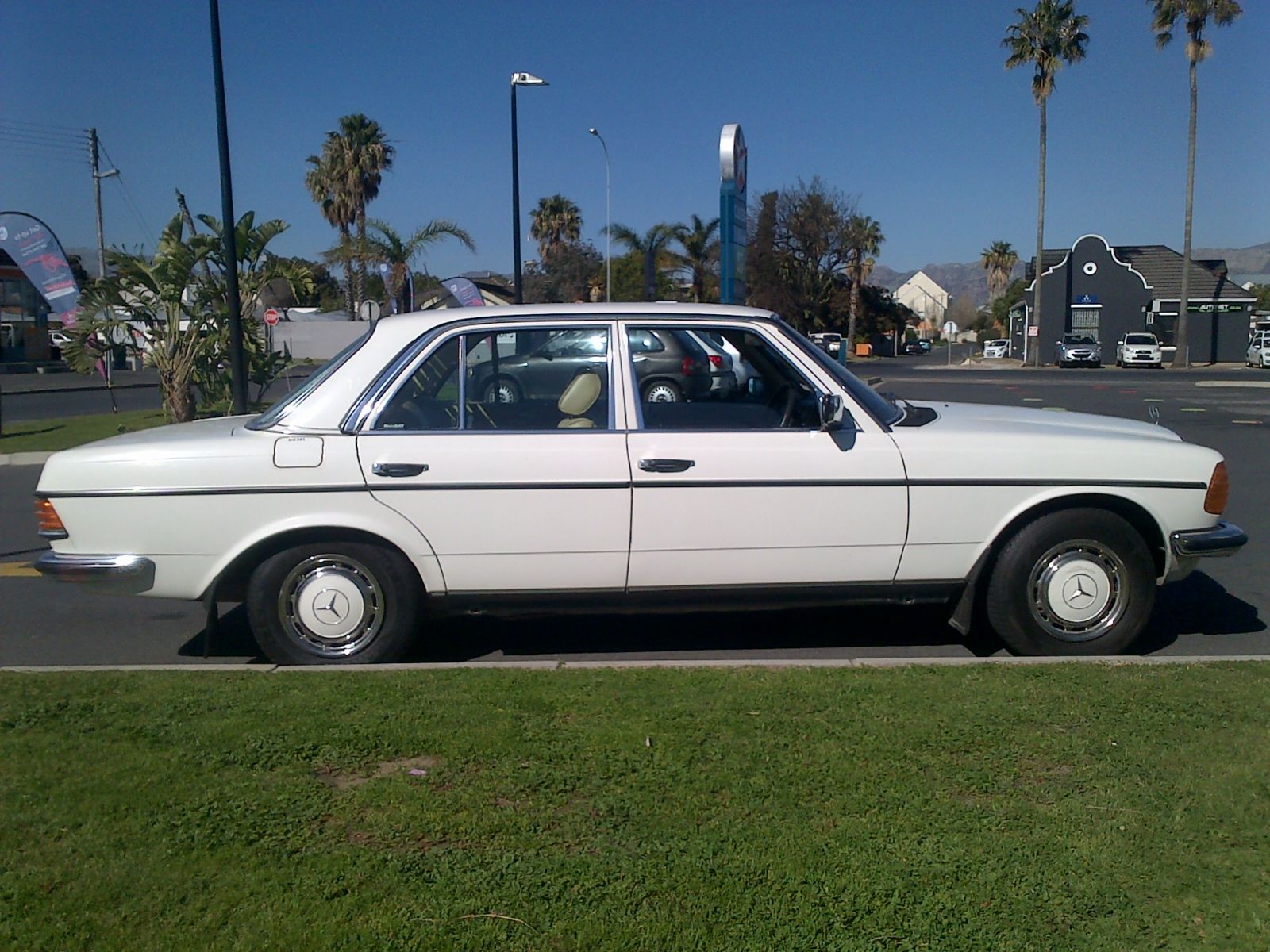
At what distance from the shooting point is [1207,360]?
60.4 m

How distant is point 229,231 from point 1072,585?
13.7 metres

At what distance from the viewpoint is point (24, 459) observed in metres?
15.6

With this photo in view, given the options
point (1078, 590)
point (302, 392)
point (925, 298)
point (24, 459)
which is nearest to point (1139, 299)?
point (24, 459)

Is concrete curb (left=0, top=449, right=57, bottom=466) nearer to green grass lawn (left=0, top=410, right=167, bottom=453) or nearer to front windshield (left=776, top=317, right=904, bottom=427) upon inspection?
green grass lawn (left=0, top=410, right=167, bottom=453)

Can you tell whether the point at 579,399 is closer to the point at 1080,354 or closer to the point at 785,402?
the point at 785,402

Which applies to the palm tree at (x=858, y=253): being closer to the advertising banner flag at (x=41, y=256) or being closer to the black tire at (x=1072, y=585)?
the advertising banner flag at (x=41, y=256)

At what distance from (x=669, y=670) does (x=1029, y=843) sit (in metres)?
1.91

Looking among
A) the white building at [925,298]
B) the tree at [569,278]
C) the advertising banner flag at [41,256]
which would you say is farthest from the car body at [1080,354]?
the white building at [925,298]

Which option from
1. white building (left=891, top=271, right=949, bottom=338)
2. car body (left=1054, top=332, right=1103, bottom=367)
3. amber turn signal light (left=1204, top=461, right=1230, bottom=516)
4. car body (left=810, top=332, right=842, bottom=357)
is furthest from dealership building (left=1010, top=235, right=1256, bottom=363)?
white building (left=891, top=271, right=949, bottom=338)

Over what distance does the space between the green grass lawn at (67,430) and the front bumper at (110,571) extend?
11.3m

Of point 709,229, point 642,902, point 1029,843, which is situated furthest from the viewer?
point 709,229

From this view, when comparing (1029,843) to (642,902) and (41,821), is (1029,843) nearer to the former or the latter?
(642,902)

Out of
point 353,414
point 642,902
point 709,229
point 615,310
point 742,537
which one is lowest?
point 642,902

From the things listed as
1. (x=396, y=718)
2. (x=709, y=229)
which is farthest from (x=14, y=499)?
(x=709, y=229)
